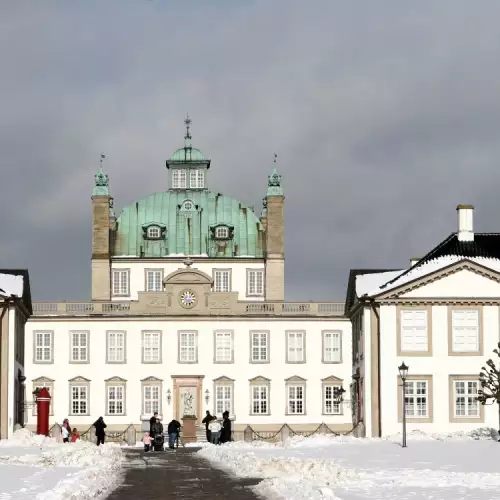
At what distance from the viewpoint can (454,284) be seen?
69812 millimetres

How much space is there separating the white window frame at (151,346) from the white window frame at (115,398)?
2.11 meters

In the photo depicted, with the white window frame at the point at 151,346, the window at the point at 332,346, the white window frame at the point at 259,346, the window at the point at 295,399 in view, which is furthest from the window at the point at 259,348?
the white window frame at the point at 151,346

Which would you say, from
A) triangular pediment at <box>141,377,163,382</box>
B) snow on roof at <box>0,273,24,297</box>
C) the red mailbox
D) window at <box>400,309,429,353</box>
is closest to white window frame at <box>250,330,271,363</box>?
triangular pediment at <box>141,377,163,382</box>

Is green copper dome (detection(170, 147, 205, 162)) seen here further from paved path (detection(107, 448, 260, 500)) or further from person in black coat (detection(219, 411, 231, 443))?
paved path (detection(107, 448, 260, 500))

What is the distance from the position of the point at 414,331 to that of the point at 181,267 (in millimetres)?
28827

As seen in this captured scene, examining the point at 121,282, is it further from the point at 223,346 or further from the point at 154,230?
the point at 223,346

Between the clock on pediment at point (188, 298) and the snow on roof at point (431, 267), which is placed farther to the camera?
the clock on pediment at point (188, 298)

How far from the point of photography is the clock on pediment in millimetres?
85188

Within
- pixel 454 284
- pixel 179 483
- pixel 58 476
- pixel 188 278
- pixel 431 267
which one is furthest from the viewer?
pixel 188 278

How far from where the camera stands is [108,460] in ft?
128

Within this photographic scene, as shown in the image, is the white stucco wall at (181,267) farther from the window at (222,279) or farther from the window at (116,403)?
the window at (116,403)

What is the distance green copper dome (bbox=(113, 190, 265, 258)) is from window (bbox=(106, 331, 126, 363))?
1369 centimetres

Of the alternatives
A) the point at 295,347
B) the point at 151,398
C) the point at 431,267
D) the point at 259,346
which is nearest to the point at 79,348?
the point at 151,398

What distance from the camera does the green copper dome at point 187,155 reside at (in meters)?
104
